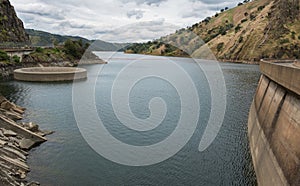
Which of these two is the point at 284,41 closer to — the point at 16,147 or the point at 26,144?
the point at 26,144

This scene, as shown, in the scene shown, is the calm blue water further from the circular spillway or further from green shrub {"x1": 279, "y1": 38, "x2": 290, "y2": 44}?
green shrub {"x1": 279, "y1": 38, "x2": 290, "y2": 44}

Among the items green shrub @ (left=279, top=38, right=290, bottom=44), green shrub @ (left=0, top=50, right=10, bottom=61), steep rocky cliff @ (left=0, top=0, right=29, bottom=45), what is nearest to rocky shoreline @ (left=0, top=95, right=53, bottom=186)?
green shrub @ (left=0, top=50, right=10, bottom=61)

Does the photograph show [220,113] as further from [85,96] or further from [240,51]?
[240,51]

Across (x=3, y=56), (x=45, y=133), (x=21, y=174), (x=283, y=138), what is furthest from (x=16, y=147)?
(x=3, y=56)

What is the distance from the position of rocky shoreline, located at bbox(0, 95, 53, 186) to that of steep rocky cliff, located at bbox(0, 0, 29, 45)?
117 m

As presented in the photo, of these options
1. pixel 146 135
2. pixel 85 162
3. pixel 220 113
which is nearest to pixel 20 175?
pixel 85 162

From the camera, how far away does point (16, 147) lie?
2803cm

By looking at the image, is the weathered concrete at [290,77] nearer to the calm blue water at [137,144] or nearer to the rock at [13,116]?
the calm blue water at [137,144]

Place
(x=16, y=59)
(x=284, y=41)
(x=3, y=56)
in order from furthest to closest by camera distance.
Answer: (x=284, y=41)
(x=16, y=59)
(x=3, y=56)

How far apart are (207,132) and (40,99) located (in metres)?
35.8

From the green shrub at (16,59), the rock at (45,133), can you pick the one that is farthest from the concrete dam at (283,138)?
the green shrub at (16,59)

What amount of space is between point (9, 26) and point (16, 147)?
145243 millimetres

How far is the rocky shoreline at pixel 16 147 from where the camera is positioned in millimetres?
21584

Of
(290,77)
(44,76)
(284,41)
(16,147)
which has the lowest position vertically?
(44,76)
